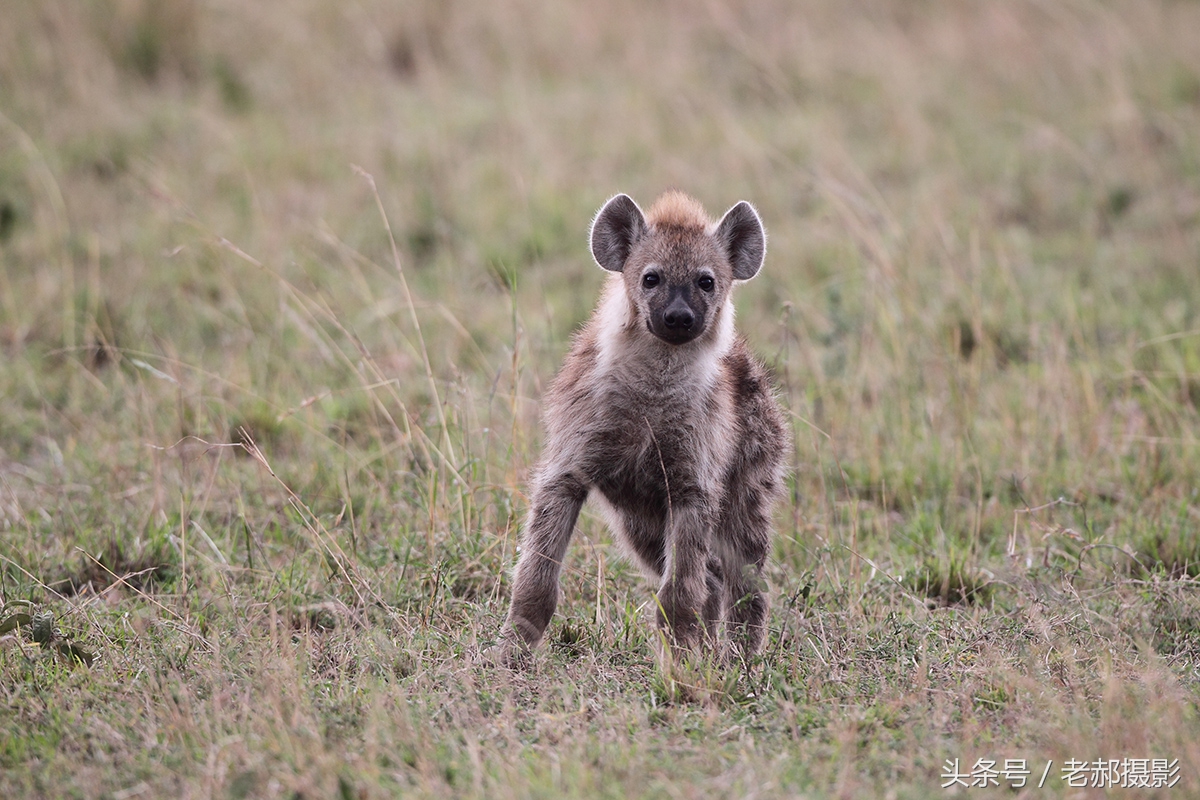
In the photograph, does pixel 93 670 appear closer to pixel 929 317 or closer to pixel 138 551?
pixel 138 551

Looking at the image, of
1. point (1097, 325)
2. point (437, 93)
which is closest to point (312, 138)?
point (437, 93)

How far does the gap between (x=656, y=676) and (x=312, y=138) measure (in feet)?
20.4

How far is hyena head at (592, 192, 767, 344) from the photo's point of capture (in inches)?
153

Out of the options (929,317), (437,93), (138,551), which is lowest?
(138,551)

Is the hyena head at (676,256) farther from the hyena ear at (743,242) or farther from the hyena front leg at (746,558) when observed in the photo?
the hyena front leg at (746,558)

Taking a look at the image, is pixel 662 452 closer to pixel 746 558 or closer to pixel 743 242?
pixel 746 558

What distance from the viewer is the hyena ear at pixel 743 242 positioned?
169 inches

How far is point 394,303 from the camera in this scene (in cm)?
673

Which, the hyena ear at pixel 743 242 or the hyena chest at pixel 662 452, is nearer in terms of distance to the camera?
the hyena chest at pixel 662 452

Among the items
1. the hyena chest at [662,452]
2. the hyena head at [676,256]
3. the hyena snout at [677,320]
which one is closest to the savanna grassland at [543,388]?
the hyena chest at [662,452]

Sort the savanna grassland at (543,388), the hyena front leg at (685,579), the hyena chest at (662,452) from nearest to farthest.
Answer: the savanna grassland at (543,388)
the hyena front leg at (685,579)
the hyena chest at (662,452)

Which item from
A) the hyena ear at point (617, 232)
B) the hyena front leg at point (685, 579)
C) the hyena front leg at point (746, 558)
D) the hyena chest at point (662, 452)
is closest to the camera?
the hyena front leg at point (685, 579)

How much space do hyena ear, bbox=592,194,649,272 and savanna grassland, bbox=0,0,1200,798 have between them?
0.55 meters

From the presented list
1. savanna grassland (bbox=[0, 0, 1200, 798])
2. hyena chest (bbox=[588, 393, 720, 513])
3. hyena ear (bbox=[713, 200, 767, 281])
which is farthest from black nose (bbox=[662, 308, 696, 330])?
savanna grassland (bbox=[0, 0, 1200, 798])
